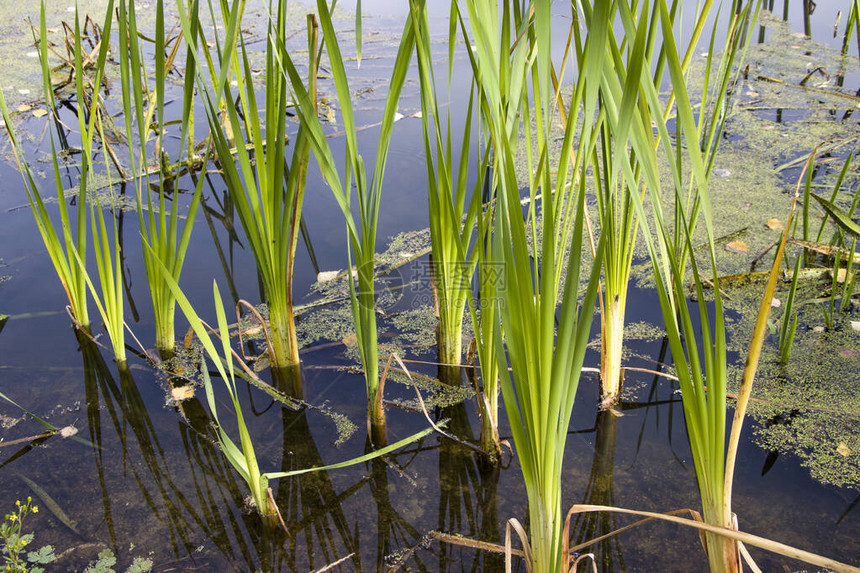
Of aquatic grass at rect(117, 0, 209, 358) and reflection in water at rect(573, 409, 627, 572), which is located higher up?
aquatic grass at rect(117, 0, 209, 358)

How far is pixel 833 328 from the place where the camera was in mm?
1618

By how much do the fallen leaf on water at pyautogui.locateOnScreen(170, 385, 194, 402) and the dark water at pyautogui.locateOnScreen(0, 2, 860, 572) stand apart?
17 millimetres

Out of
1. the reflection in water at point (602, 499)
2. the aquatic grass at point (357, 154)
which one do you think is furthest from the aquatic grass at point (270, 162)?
the reflection in water at point (602, 499)

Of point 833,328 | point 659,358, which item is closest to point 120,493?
point 659,358

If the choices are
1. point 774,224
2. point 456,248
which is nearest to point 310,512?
point 456,248

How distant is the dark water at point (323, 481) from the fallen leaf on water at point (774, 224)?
711 millimetres

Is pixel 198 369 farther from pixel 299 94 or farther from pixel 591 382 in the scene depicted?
pixel 591 382

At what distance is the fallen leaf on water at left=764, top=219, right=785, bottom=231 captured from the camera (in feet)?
6.82

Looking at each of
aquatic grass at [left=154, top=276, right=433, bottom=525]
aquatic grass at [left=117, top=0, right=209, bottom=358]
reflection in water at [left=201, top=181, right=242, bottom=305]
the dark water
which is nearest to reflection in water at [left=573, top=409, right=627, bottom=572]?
the dark water

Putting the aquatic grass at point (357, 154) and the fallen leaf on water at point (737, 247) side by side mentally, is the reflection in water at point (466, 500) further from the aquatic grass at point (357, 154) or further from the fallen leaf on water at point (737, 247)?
the fallen leaf on water at point (737, 247)

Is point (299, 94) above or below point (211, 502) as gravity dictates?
above

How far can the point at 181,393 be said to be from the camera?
4.85 feet

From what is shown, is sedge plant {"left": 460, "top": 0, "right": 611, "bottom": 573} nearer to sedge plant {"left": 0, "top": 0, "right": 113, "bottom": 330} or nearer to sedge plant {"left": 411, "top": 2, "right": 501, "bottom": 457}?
sedge plant {"left": 411, "top": 2, "right": 501, "bottom": 457}

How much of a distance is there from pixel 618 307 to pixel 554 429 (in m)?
0.53
